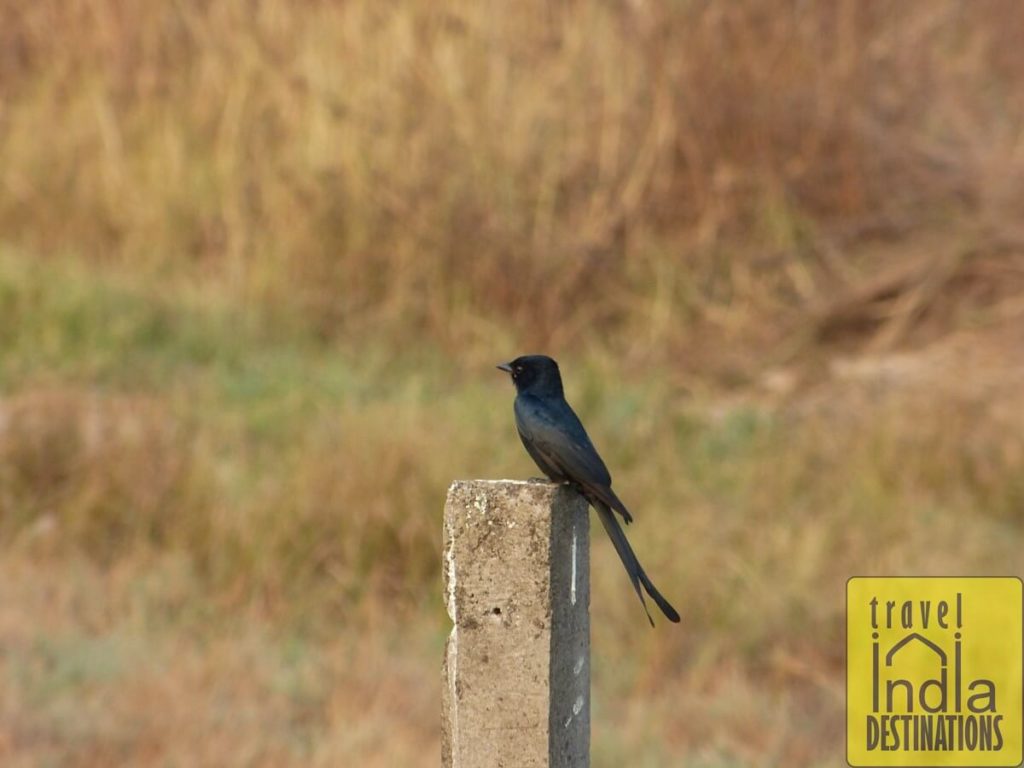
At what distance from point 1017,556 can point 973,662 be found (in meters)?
1.27

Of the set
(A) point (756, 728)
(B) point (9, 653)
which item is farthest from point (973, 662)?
(B) point (9, 653)

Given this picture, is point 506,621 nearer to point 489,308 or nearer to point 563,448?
point 563,448

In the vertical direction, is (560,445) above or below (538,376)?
below

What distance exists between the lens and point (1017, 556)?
260 inches

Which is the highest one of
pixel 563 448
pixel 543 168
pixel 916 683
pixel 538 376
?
pixel 543 168

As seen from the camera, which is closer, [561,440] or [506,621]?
[506,621]

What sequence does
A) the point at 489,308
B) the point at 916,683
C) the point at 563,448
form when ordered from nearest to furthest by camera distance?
the point at 563,448, the point at 916,683, the point at 489,308

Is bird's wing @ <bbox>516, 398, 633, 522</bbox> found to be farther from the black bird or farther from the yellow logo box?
the yellow logo box

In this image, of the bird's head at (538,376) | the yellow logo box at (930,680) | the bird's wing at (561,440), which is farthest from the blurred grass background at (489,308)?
the bird's wing at (561,440)

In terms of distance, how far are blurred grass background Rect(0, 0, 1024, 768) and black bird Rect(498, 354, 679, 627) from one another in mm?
2465

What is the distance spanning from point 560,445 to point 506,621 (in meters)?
0.79

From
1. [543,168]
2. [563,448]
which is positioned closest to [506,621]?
[563,448]

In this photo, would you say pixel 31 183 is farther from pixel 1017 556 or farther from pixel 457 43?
pixel 1017 556

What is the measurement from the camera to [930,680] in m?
5.23
